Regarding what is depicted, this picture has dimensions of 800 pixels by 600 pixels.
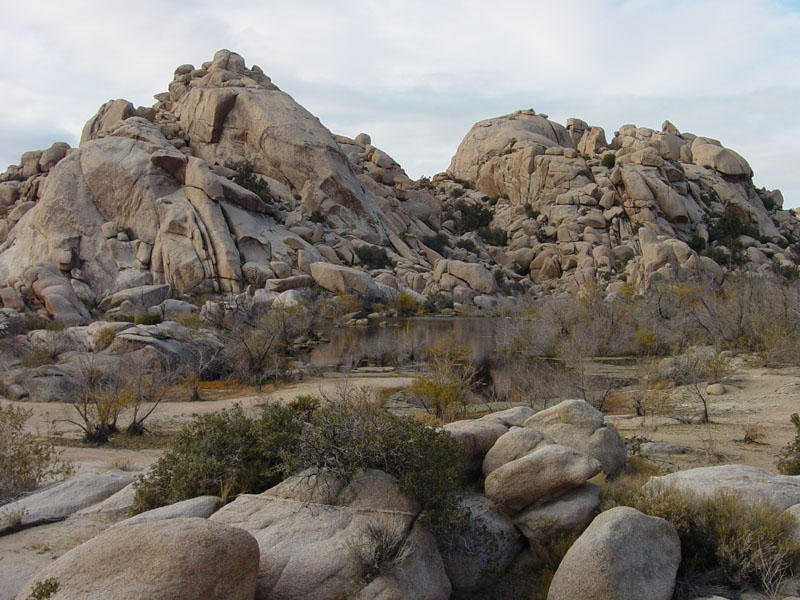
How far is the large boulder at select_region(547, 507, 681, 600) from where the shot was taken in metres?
5.48

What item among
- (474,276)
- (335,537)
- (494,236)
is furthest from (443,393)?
(494,236)

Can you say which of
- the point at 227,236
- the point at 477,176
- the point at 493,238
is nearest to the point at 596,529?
the point at 227,236

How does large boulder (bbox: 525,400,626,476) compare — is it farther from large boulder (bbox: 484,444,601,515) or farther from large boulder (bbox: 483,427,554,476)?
large boulder (bbox: 484,444,601,515)

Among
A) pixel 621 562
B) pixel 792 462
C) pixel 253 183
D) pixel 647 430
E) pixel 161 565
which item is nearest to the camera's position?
pixel 161 565

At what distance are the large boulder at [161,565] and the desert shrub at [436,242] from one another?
184 ft

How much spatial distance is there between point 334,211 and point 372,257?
7014mm

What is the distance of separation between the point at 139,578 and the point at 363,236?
50156 mm

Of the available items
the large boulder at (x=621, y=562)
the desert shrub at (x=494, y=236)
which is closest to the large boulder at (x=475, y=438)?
the large boulder at (x=621, y=562)

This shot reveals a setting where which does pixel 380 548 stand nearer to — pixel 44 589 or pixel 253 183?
pixel 44 589

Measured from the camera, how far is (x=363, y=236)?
54.0 m

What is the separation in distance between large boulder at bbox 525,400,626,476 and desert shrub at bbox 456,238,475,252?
53.9 m

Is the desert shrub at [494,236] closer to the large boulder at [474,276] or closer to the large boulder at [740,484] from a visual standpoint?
the large boulder at [474,276]

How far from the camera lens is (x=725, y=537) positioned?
Result: 6.21 meters

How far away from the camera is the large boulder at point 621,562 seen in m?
5.48
